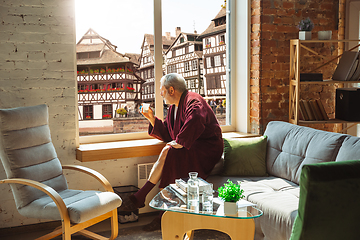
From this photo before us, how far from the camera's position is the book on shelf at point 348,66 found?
11.1 ft

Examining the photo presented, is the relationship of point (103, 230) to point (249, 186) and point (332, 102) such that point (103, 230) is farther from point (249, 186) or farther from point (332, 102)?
point (332, 102)

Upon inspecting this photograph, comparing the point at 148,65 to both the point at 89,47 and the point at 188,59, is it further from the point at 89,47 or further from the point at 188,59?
the point at 89,47

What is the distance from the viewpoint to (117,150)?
3.17 metres

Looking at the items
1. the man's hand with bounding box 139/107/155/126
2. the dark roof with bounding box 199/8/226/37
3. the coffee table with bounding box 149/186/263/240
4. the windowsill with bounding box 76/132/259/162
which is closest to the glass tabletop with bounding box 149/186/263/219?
the coffee table with bounding box 149/186/263/240

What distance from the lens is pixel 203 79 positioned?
3848 millimetres

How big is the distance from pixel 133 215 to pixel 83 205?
0.92 meters

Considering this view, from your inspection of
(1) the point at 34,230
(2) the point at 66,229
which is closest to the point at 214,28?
(2) the point at 66,229

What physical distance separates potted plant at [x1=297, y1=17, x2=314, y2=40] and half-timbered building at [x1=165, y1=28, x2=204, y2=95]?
1071 millimetres

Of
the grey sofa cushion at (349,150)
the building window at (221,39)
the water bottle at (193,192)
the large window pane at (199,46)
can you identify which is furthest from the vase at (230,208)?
the building window at (221,39)

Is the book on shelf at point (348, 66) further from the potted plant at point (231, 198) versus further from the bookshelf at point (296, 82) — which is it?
the potted plant at point (231, 198)

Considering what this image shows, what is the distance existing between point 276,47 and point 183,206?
7.53 ft

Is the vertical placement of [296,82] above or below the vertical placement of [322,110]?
above

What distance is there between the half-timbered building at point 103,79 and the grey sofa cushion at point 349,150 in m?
2.05

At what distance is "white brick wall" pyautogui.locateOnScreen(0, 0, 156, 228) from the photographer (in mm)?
2891
